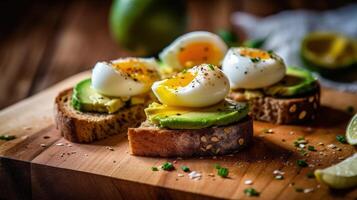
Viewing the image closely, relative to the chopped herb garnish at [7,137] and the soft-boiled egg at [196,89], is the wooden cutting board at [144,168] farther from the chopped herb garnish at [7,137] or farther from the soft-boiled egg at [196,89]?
the soft-boiled egg at [196,89]

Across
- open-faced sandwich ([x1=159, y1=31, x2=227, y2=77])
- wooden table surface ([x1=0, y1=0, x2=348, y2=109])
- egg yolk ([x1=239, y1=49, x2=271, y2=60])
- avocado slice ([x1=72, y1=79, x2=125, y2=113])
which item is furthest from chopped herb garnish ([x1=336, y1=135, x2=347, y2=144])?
wooden table surface ([x1=0, y1=0, x2=348, y2=109])

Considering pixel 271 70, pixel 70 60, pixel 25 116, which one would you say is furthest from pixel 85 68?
pixel 271 70

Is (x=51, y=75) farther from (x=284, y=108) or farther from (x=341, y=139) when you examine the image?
(x=341, y=139)

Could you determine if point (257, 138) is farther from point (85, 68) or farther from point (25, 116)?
point (85, 68)

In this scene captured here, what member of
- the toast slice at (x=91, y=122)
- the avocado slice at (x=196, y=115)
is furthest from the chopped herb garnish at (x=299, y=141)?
the toast slice at (x=91, y=122)

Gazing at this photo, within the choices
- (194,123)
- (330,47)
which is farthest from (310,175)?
(330,47)

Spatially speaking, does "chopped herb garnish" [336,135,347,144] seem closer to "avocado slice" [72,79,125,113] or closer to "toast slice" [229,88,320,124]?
"toast slice" [229,88,320,124]
